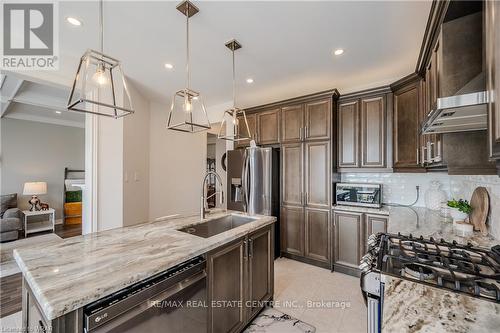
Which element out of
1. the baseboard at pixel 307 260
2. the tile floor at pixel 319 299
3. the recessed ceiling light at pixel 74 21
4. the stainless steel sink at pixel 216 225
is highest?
the recessed ceiling light at pixel 74 21

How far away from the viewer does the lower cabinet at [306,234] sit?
304 cm

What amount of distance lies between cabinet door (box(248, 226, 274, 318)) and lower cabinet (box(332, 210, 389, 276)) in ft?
4.12

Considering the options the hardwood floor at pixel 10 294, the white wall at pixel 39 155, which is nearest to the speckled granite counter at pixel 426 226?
the hardwood floor at pixel 10 294

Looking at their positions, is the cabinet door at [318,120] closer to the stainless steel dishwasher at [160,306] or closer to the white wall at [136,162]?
the stainless steel dishwasher at [160,306]

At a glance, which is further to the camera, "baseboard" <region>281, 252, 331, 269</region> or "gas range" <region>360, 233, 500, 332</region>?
"baseboard" <region>281, 252, 331, 269</region>

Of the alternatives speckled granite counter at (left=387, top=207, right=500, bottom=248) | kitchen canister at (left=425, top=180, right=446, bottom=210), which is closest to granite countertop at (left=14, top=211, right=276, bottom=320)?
speckled granite counter at (left=387, top=207, right=500, bottom=248)

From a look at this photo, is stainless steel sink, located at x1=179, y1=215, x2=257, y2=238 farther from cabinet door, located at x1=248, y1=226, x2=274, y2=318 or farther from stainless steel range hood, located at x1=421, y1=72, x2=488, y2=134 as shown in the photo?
stainless steel range hood, located at x1=421, y1=72, x2=488, y2=134

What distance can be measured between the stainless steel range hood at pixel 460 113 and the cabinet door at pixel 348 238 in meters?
1.70

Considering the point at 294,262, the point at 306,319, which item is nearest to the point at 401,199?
the point at 294,262

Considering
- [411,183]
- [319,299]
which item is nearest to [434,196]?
[411,183]

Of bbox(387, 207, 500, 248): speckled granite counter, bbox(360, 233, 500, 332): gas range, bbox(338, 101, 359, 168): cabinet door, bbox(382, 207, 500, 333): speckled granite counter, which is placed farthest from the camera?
bbox(338, 101, 359, 168): cabinet door

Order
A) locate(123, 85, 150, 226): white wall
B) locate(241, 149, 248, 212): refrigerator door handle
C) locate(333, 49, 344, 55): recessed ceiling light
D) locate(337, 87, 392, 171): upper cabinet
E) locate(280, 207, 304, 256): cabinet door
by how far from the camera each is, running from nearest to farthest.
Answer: locate(333, 49, 344, 55): recessed ceiling light → locate(337, 87, 392, 171): upper cabinet → locate(123, 85, 150, 226): white wall → locate(280, 207, 304, 256): cabinet door → locate(241, 149, 248, 212): refrigerator door handle

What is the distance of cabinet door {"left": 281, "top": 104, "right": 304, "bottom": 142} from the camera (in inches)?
128

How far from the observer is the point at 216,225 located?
217cm
